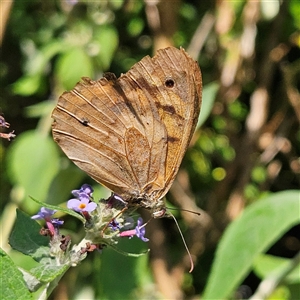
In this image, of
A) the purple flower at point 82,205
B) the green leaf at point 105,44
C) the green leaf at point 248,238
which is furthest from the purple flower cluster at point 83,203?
the green leaf at point 105,44

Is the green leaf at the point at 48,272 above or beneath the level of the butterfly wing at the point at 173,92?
beneath

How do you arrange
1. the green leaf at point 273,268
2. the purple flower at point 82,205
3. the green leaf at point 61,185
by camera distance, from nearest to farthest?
the purple flower at point 82,205 < the green leaf at point 273,268 < the green leaf at point 61,185

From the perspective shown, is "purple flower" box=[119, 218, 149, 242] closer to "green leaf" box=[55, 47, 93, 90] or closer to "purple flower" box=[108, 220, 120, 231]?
"purple flower" box=[108, 220, 120, 231]

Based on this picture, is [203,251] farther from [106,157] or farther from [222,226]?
[106,157]

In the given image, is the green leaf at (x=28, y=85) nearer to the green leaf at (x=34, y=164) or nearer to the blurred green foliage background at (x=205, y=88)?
the blurred green foliage background at (x=205, y=88)

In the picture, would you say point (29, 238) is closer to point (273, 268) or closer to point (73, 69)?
point (73, 69)

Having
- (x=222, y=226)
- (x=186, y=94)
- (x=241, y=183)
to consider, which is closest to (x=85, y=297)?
(x=222, y=226)

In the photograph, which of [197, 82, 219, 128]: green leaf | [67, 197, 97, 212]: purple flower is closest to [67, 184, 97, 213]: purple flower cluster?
[67, 197, 97, 212]: purple flower
